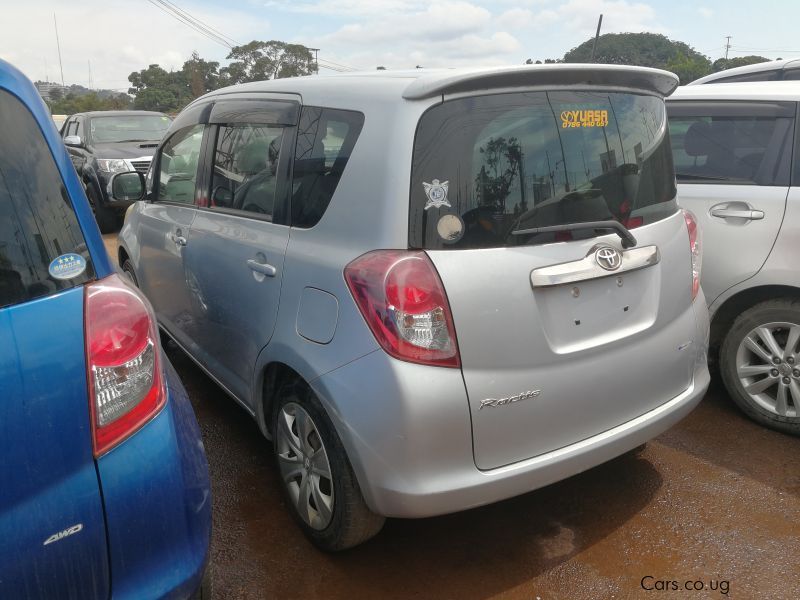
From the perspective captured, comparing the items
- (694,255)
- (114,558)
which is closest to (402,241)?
(114,558)

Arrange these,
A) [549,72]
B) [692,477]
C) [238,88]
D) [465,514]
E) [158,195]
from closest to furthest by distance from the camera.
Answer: [549,72] → [465,514] → [692,477] → [238,88] → [158,195]

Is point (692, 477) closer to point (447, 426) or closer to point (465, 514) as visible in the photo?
point (465, 514)

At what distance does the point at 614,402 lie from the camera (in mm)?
2391

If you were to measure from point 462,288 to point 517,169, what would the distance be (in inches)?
18.4

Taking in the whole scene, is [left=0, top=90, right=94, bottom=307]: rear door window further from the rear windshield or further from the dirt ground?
the dirt ground

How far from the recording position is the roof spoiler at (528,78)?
7.11 feet

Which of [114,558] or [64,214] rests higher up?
[64,214]

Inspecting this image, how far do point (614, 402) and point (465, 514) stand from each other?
872mm

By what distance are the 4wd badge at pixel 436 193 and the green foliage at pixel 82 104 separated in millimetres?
56651

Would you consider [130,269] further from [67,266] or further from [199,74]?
[199,74]

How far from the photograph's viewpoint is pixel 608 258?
2.35 meters

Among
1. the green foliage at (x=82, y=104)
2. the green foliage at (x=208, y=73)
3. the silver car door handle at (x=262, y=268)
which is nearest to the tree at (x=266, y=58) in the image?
the green foliage at (x=208, y=73)

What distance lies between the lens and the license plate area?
2.24 m

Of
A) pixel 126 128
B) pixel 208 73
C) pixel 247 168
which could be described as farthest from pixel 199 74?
pixel 247 168
